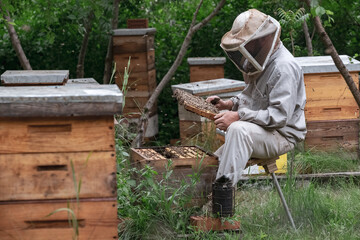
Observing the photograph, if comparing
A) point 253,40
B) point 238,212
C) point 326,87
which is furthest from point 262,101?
point 326,87

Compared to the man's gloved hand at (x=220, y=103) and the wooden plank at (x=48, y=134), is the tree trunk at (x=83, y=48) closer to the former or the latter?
the man's gloved hand at (x=220, y=103)

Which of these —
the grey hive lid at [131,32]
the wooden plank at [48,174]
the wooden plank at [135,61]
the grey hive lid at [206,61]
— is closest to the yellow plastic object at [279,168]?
the grey hive lid at [206,61]

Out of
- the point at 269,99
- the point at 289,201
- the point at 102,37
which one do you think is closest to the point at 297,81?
the point at 269,99

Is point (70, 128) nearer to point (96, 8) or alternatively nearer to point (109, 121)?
point (109, 121)

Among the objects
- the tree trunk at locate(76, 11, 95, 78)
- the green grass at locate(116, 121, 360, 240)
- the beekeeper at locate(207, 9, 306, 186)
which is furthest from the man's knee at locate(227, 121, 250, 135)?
the tree trunk at locate(76, 11, 95, 78)

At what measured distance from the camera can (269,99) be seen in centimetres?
385

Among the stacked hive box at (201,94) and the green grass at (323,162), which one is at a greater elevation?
the stacked hive box at (201,94)

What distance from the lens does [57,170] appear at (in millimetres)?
2848

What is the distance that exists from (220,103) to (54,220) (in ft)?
6.14

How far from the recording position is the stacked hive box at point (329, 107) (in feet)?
18.1

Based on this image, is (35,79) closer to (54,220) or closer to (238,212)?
(54,220)

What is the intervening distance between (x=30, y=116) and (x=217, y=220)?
1550 mm

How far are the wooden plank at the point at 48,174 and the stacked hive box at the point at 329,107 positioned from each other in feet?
10.1

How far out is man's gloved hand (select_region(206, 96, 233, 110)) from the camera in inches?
172
